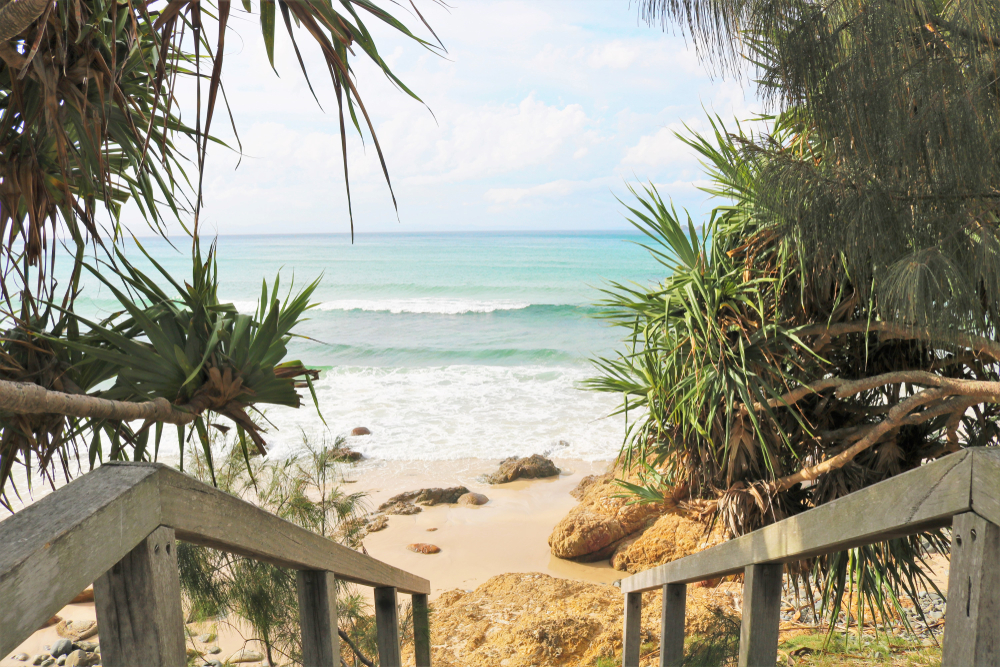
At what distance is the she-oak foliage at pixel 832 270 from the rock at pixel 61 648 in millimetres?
4622

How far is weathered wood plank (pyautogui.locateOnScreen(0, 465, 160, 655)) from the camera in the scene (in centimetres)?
58

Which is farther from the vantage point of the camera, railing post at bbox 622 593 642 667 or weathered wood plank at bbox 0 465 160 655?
railing post at bbox 622 593 642 667

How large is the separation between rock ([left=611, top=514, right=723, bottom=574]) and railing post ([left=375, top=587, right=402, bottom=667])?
4734 mm

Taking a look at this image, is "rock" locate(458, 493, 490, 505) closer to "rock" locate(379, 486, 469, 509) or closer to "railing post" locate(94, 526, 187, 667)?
"rock" locate(379, 486, 469, 509)

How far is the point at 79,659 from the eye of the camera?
511cm

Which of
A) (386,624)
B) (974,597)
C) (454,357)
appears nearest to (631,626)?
(386,624)

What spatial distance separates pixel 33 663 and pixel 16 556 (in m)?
6.01

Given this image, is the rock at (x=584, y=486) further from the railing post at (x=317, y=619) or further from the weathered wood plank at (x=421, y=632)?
the railing post at (x=317, y=619)

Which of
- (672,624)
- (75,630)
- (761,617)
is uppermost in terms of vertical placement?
(761,617)

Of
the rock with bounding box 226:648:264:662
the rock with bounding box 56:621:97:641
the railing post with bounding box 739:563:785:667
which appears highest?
the railing post with bounding box 739:563:785:667

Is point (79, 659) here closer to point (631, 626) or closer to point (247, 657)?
point (247, 657)

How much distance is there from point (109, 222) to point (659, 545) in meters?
5.95

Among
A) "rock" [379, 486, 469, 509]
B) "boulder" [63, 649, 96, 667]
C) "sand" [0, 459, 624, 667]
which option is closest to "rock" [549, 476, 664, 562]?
"sand" [0, 459, 624, 667]

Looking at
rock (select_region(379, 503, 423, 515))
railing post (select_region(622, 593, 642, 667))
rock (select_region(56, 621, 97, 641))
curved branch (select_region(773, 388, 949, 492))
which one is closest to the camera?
railing post (select_region(622, 593, 642, 667))
